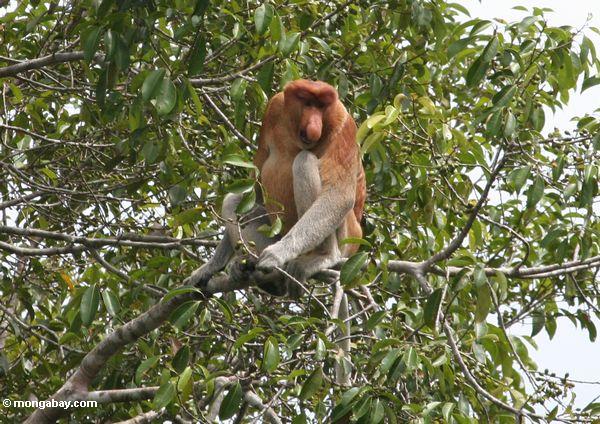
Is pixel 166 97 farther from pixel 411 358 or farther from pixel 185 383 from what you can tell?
pixel 411 358

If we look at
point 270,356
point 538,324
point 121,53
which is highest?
point 121,53

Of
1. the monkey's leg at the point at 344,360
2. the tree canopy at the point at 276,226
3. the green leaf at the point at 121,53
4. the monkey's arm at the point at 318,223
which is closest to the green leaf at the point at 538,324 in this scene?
the tree canopy at the point at 276,226

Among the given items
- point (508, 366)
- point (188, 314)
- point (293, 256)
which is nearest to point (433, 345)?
point (508, 366)

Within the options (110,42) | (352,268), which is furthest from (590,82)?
(110,42)

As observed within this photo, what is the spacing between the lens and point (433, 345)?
3.06m

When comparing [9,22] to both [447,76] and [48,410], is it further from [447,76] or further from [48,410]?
[447,76]

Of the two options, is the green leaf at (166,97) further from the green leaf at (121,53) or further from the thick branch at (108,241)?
the thick branch at (108,241)

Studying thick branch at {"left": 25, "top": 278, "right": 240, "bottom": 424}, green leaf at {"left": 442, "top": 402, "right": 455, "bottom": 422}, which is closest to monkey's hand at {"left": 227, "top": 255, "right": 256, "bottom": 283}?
thick branch at {"left": 25, "top": 278, "right": 240, "bottom": 424}

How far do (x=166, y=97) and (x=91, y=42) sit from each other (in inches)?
15.6

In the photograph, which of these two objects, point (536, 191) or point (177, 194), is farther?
point (177, 194)

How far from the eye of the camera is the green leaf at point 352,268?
320 cm

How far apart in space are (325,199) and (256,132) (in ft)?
3.27

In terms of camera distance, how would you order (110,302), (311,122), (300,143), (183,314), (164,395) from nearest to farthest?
(164,395), (183,314), (110,302), (311,122), (300,143)

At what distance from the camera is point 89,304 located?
12.4 ft
